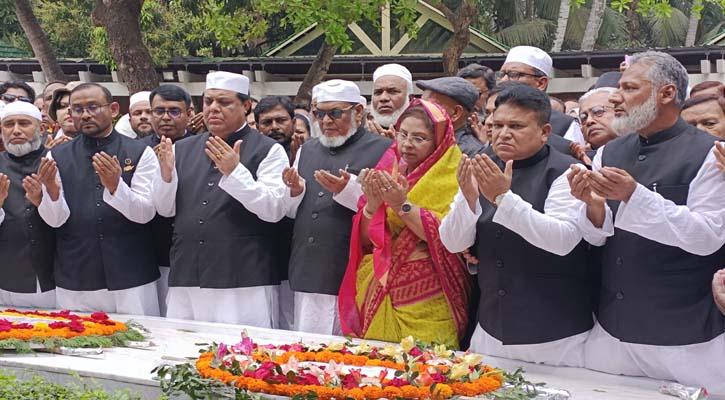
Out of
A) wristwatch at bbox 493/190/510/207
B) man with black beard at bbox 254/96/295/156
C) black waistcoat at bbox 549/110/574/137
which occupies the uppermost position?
man with black beard at bbox 254/96/295/156

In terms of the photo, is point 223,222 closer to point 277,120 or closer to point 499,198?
point 277,120

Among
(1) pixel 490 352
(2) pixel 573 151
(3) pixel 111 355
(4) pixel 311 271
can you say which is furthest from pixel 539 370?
(3) pixel 111 355

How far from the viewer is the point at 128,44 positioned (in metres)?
13.7

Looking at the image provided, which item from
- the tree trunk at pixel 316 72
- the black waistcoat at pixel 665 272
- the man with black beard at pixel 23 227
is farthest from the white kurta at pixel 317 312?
the tree trunk at pixel 316 72

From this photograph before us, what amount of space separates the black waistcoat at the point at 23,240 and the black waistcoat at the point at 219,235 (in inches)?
43.6

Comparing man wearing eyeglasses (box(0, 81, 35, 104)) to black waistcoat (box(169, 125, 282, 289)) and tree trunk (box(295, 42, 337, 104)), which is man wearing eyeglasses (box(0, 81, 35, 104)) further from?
tree trunk (box(295, 42, 337, 104))

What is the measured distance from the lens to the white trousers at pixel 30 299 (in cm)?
741

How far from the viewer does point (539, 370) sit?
5211 mm

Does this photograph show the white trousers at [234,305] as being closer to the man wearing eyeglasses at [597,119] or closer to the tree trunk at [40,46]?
the man wearing eyeglasses at [597,119]

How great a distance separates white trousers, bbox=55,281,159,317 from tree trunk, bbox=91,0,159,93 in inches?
264

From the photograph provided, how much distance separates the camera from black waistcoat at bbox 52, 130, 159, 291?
275 inches

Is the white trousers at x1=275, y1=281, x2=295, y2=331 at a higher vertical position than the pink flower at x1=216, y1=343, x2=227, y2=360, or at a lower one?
lower

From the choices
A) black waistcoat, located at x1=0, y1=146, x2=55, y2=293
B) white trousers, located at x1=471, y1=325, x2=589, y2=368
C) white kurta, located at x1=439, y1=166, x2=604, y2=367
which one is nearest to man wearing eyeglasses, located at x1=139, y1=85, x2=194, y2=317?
black waistcoat, located at x1=0, y1=146, x2=55, y2=293

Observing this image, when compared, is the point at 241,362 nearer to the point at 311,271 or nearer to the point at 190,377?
the point at 190,377
